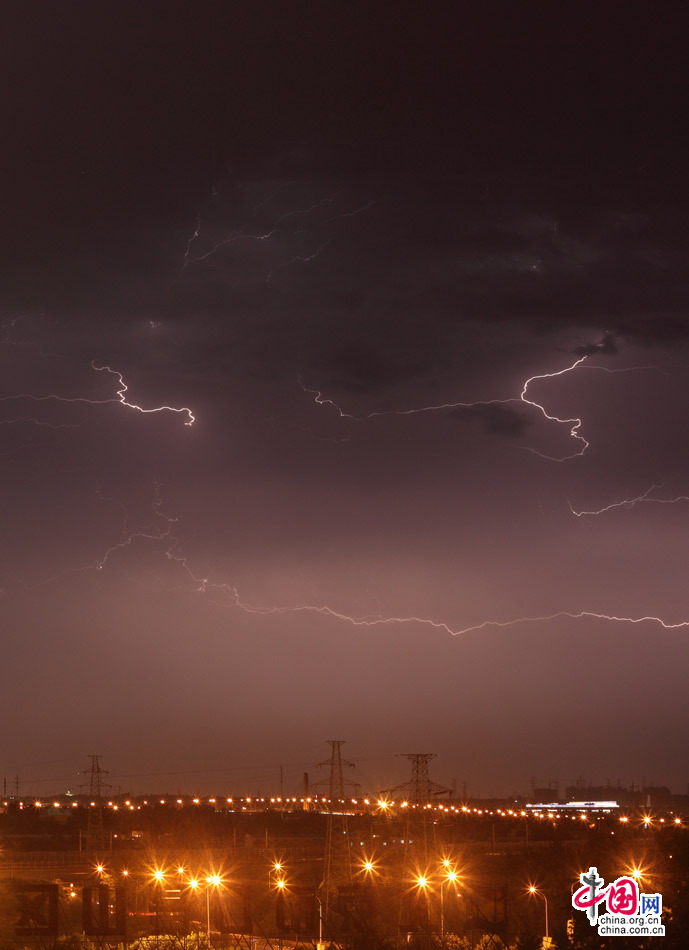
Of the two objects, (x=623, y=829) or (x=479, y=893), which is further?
(x=623, y=829)

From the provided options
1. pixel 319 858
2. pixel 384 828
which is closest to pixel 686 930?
pixel 319 858

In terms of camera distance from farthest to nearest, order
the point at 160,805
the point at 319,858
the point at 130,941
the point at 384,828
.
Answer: the point at 160,805
the point at 384,828
the point at 319,858
the point at 130,941

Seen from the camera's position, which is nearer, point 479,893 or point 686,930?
point 686,930

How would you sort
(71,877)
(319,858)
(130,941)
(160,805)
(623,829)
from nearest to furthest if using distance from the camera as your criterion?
(130,941)
(71,877)
(319,858)
(623,829)
(160,805)

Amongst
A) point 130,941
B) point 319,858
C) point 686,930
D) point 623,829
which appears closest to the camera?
point 686,930

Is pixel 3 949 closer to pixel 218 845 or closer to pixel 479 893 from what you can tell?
pixel 479 893

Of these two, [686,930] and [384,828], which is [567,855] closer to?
[384,828]

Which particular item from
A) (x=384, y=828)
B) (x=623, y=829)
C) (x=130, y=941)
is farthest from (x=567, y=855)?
(x=130, y=941)

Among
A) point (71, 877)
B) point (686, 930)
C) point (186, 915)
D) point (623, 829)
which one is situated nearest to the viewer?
point (686, 930)
